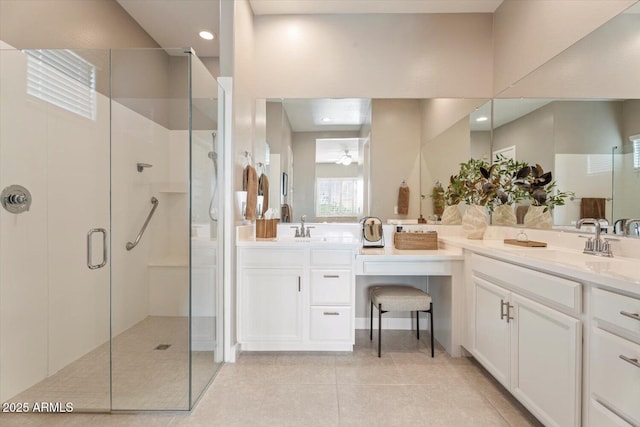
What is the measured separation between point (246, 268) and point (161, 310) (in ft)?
2.08

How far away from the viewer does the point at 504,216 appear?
7.96 feet

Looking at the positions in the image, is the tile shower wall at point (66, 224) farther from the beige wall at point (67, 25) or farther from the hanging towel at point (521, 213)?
the hanging towel at point (521, 213)

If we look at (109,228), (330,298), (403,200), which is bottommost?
(330,298)

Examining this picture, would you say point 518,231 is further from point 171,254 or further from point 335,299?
point 171,254

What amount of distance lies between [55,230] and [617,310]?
115 inches

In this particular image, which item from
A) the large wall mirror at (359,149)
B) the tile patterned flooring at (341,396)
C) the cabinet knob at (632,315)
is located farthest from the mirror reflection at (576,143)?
the tile patterned flooring at (341,396)

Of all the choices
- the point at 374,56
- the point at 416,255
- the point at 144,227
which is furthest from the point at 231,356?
the point at 374,56

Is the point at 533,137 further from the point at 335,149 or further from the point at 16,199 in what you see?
the point at 16,199

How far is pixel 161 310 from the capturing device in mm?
2072

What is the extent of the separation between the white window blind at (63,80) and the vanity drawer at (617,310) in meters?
3.01

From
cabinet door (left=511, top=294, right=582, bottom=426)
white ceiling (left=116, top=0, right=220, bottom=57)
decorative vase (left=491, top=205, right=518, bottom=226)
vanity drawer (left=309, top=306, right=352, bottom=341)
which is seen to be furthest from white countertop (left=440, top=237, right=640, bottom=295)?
white ceiling (left=116, top=0, right=220, bottom=57)

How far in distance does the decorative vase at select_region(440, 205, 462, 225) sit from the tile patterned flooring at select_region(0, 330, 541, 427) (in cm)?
113

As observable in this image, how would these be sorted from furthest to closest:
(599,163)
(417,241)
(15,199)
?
(417,241) < (15,199) < (599,163)

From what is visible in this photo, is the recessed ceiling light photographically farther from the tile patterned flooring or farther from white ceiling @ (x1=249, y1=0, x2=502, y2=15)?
the tile patterned flooring
